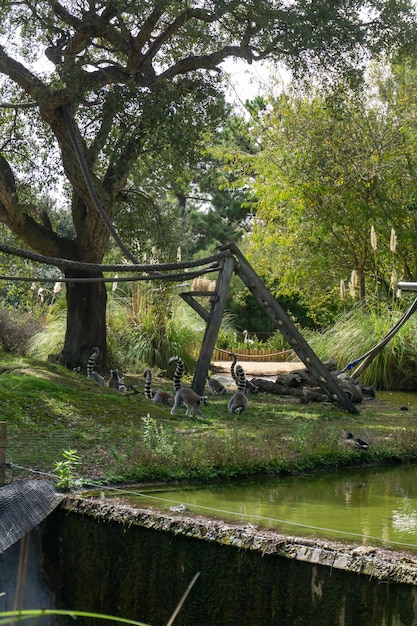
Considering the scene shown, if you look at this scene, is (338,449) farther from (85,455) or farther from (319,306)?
(319,306)

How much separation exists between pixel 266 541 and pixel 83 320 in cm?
1181

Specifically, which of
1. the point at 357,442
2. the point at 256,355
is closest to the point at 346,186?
the point at 256,355

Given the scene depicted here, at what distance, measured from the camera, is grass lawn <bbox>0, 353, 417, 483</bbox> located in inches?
261

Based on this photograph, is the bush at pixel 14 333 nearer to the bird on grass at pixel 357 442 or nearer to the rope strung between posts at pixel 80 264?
the rope strung between posts at pixel 80 264

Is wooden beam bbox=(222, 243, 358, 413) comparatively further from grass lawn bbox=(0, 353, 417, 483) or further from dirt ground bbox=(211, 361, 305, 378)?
dirt ground bbox=(211, 361, 305, 378)

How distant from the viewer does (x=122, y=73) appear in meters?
13.8

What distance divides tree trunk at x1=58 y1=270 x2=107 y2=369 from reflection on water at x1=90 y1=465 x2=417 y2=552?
9304 mm

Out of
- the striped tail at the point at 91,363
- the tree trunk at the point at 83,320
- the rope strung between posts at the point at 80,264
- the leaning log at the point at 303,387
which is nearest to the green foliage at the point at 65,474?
the rope strung between posts at the point at 80,264

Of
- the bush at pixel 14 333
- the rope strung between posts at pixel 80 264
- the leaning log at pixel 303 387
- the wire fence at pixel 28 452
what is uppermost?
the rope strung between posts at pixel 80 264

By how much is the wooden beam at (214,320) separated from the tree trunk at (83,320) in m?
5.22

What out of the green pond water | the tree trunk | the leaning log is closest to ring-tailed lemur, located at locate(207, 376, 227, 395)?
the leaning log

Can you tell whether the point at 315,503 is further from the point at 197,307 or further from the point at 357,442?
the point at 197,307

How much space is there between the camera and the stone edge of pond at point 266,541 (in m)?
4.04

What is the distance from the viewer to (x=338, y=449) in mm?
7738
